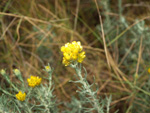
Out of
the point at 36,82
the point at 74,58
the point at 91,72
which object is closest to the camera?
the point at 74,58

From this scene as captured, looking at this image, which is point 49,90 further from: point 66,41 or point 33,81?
point 66,41

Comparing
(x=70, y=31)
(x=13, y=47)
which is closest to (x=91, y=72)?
(x=70, y=31)

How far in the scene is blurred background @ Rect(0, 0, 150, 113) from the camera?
2.36 m

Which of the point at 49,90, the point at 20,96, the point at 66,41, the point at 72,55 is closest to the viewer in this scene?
the point at 72,55

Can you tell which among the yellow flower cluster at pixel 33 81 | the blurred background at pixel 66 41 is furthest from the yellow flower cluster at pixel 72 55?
the blurred background at pixel 66 41

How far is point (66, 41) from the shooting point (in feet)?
8.89

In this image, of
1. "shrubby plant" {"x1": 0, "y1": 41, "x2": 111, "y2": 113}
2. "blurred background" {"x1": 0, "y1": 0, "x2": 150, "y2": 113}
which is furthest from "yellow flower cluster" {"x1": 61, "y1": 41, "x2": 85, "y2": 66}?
"blurred background" {"x1": 0, "y1": 0, "x2": 150, "y2": 113}

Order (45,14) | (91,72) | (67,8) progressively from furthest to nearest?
(67,8)
(45,14)
(91,72)

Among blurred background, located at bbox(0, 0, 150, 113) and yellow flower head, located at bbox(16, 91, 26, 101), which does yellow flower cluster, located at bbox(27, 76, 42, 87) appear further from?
blurred background, located at bbox(0, 0, 150, 113)

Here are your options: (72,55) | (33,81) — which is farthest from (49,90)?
(72,55)

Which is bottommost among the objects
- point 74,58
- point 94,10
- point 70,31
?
point 74,58

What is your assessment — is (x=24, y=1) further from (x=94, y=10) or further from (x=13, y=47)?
(x=94, y=10)

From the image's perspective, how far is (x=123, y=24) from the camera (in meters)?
2.70

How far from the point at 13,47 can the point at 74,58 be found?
5.11 feet
